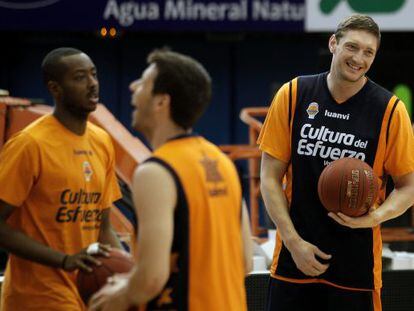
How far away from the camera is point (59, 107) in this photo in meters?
4.05

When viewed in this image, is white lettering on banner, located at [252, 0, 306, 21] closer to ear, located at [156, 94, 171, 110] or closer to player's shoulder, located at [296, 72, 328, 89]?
player's shoulder, located at [296, 72, 328, 89]

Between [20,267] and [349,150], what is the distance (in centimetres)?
159

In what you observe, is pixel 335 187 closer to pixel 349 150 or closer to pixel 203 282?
pixel 349 150

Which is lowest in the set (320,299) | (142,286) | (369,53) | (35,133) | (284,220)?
(320,299)

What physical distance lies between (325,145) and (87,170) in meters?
1.14

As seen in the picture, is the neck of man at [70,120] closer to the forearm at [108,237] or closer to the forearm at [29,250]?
the forearm at [108,237]

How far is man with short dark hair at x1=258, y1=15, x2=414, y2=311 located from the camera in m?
4.41

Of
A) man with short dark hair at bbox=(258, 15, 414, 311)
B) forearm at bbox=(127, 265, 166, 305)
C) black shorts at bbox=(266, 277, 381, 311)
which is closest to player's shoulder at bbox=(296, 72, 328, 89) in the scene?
man with short dark hair at bbox=(258, 15, 414, 311)

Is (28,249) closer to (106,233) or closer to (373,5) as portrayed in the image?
(106,233)

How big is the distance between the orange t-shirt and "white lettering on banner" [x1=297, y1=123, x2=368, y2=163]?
1077mm

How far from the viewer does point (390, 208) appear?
441 centimetres

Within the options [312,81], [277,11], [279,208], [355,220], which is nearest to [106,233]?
[279,208]

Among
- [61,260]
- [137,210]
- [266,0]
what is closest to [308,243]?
[61,260]

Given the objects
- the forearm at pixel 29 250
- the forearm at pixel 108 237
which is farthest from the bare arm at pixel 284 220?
the forearm at pixel 29 250
